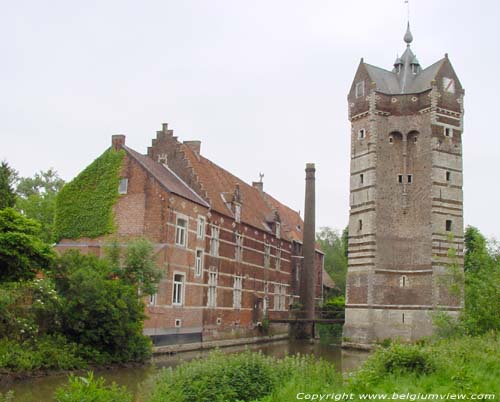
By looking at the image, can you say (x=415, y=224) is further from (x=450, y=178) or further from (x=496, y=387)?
(x=496, y=387)

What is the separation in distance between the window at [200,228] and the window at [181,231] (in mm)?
1352

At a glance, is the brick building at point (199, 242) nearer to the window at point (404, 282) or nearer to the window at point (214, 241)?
the window at point (214, 241)

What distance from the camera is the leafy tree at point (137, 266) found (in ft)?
79.7

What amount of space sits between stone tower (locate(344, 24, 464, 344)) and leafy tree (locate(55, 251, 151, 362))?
60.8 feet

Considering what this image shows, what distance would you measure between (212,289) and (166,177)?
6.92 metres

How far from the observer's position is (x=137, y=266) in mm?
A: 24375

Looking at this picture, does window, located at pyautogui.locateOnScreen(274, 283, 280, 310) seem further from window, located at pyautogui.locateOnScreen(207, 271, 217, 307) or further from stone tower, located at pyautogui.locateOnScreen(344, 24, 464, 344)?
window, located at pyautogui.locateOnScreen(207, 271, 217, 307)

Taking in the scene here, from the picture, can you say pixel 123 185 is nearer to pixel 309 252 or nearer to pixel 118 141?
pixel 118 141

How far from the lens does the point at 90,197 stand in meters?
30.9

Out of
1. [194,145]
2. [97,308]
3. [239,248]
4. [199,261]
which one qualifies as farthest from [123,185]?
[239,248]

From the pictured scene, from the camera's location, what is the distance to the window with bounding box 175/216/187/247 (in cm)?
3000

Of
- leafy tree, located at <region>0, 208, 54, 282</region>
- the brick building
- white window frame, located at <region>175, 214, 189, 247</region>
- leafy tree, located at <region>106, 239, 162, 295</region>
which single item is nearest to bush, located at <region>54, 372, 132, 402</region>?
leafy tree, located at <region>0, 208, 54, 282</region>

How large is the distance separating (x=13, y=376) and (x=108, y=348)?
5.05 m

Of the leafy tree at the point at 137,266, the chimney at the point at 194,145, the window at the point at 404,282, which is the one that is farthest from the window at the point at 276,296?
the leafy tree at the point at 137,266
